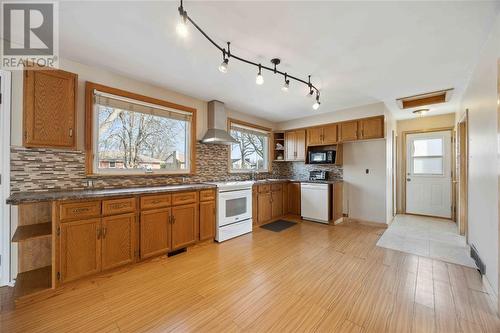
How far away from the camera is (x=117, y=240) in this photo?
2344 mm

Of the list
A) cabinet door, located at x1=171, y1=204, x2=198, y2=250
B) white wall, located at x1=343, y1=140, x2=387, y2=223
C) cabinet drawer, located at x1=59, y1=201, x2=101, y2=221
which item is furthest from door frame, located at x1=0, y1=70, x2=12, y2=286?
white wall, located at x1=343, y1=140, x2=387, y2=223

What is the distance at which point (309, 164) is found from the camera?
5.22 metres

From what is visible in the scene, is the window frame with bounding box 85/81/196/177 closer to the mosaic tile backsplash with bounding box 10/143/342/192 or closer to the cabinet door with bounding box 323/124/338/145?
the mosaic tile backsplash with bounding box 10/143/342/192

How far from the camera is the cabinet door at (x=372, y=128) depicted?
12.9 ft

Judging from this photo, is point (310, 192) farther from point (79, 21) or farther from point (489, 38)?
point (79, 21)

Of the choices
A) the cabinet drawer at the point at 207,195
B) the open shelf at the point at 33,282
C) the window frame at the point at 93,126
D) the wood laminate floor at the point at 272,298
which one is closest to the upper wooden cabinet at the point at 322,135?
the wood laminate floor at the point at 272,298

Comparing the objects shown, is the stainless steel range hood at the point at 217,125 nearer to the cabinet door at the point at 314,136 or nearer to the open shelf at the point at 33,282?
the cabinet door at the point at 314,136

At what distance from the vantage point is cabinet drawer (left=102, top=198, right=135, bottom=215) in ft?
7.42

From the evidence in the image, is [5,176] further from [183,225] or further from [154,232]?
[183,225]

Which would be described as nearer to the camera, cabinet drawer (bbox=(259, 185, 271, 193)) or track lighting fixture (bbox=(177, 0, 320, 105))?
track lighting fixture (bbox=(177, 0, 320, 105))

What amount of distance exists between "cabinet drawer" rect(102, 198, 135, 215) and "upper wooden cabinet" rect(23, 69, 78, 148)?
795mm

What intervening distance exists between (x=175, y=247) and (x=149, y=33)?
2618mm

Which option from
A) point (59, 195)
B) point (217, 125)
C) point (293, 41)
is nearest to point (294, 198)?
point (217, 125)

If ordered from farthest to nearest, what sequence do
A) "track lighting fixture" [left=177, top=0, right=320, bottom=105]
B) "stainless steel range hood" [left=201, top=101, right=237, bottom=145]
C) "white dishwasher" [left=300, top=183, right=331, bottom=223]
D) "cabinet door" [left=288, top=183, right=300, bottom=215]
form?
"cabinet door" [left=288, top=183, right=300, bottom=215]
"white dishwasher" [left=300, top=183, right=331, bottom=223]
"stainless steel range hood" [left=201, top=101, right=237, bottom=145]
"track lighting fixture" [left=177, top=0, right=320, bottom=105]
